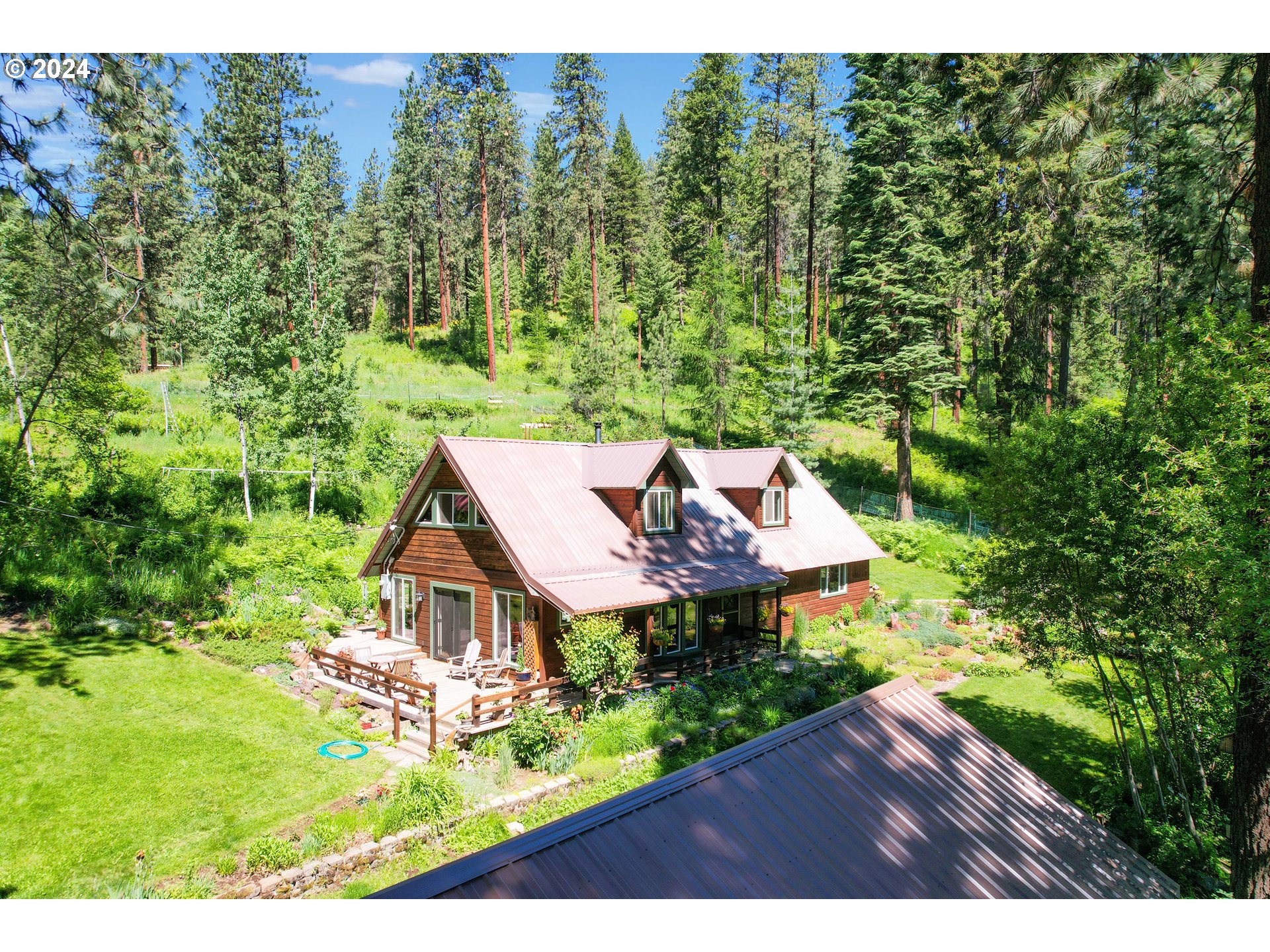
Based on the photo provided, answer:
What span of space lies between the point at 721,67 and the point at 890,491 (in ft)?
98.0

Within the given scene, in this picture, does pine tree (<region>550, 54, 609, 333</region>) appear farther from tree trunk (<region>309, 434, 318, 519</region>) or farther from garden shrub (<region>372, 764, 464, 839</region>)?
garden shrub (<region>372, 764, 464, 839</region>)

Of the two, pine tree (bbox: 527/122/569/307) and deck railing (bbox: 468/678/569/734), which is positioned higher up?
pine tree (bbox: 527/122/569/307)

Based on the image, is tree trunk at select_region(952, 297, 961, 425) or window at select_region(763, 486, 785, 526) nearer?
window at select_region(763, 486, 785, 526)

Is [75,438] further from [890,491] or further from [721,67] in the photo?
[721,67]

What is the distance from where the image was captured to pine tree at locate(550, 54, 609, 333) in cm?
3903

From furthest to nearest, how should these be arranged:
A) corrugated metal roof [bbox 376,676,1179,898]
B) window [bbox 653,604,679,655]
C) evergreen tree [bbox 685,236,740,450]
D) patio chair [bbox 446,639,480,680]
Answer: evergreen tree [bbox 685,236,740,450] < window [bbox 653,604,679,655] < patio chair [bbox 446,639,480,680] < corrugated metal roof [bbox 376,676,1179,898]

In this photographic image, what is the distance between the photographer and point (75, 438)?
70.0 feet

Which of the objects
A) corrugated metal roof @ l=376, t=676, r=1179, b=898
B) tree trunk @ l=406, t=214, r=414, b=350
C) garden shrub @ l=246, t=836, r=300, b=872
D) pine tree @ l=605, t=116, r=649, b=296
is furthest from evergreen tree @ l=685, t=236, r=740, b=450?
garden shrub @ l=246, t=836, r=300, b=872

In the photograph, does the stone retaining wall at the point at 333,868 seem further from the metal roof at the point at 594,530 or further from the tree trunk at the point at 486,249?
the tree trunk at the point at 486,249

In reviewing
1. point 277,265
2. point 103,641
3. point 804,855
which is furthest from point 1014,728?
point 277,265

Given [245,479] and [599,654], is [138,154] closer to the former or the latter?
[599,654]

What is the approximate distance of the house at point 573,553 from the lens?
1638 centimetres

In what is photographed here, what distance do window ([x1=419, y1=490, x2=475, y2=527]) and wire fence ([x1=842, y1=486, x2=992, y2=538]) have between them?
73.8 feet

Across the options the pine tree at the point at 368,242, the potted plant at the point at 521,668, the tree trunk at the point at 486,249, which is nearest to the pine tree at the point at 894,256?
the tree trunk at the point at 486,249
